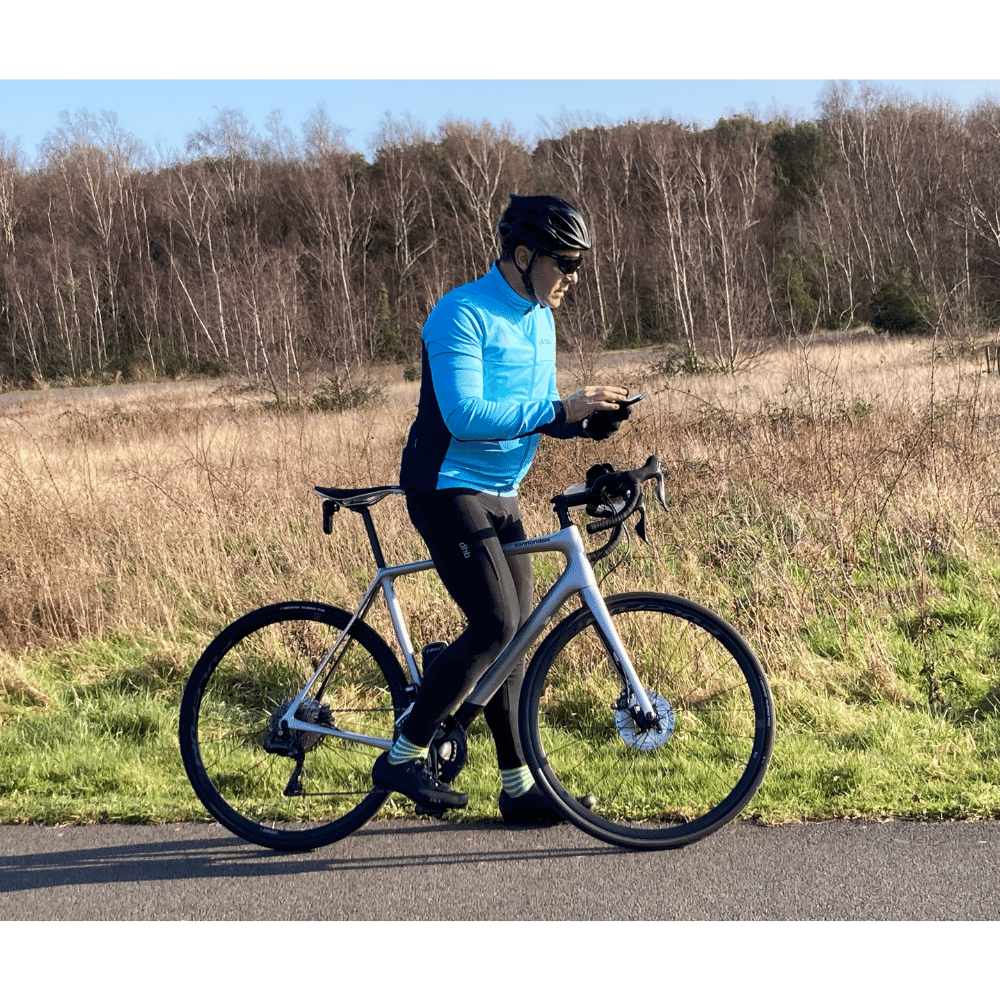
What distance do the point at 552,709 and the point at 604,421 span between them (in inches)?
61.1

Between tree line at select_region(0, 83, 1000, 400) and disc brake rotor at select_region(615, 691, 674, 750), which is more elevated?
tree line at select_region(0, 83, 1000, 400)

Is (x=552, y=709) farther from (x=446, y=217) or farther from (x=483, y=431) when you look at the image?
(x=446, y=217)

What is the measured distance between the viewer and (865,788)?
3.66 metres

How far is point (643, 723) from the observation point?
3.35m

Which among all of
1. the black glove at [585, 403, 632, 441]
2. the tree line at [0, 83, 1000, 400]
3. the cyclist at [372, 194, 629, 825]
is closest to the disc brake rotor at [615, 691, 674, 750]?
the cyclist at [372, 194, 629, 825]

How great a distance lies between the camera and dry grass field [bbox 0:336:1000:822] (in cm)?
409

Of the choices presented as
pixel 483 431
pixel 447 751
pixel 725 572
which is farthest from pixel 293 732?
pixel 725 572

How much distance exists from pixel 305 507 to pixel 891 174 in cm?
4545

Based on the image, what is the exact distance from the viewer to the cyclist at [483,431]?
308 cm

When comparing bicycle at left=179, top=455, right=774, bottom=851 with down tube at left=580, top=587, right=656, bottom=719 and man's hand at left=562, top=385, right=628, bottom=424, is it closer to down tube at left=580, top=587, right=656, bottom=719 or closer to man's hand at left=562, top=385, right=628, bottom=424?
down tube at left=580, top=587, right=656, bottom=719

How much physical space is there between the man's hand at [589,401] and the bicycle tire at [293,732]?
1170 millimetres

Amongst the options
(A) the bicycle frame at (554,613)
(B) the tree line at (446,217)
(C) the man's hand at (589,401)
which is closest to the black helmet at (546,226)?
(C) the man's hand at (589,401)

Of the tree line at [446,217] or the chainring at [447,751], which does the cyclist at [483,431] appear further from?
the tree line at [446,217]

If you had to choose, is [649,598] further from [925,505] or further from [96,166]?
[96,166]
